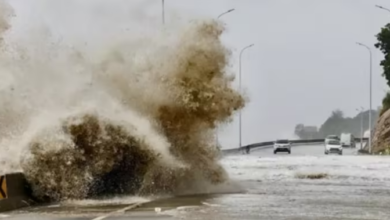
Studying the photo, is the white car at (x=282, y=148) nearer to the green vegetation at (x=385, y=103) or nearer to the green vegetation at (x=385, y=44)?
the green vegetation at (x=385, y=44)

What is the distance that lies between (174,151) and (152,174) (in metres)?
1.53

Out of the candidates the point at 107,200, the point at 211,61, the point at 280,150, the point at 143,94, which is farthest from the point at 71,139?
the point at 280,150

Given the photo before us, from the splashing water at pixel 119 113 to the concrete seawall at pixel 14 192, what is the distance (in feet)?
1.71

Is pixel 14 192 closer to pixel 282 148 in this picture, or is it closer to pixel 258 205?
pixel 258 205

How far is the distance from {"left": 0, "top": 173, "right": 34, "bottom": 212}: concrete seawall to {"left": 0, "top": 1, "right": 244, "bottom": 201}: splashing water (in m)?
0.52

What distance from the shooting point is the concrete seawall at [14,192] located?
17.9m

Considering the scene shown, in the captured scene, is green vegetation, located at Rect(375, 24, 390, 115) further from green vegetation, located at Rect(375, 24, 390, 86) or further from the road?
the road

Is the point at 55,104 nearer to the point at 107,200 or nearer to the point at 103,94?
the point at 103,94

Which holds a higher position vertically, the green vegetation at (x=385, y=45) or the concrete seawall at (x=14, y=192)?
the green vegetation at (x=385, y=45)

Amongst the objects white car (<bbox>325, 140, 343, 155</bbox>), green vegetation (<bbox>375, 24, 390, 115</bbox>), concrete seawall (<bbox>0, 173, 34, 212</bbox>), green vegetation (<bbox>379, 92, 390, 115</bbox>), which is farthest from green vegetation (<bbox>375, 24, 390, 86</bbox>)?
concrete seawall (<bbox>0, 173, 34, 212</bbox>)

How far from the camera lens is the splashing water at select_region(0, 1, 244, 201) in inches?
808

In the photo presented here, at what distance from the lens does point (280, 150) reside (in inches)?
3000

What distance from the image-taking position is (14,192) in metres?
18.6

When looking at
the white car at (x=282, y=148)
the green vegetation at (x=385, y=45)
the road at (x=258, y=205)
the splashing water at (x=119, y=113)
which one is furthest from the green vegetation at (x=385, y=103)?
the splashing water at (x=119, y=113)
